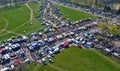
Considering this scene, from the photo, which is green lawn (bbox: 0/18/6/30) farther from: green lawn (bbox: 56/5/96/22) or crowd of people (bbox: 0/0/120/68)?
green lawn (bbox: 56/5/96/22)

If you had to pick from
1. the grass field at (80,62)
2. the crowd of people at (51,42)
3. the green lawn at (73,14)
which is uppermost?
the green lawn at (73,14)

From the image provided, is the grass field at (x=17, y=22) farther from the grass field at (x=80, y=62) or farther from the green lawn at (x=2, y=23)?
the grass field at (x=80, y=62)

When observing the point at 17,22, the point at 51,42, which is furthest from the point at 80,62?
the point at 17,22

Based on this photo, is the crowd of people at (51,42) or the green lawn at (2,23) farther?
the green lawn at (2,23)

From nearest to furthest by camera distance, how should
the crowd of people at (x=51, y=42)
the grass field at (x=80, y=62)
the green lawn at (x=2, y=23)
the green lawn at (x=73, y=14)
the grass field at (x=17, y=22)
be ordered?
1. the grass field at (x=80, y=62)
2. the crowd of people at (x=51, y=42)
3. the grass field at (x=17, y=22)
4. the green lawn at (x=2, y=23)
5. the green lawn at (x=73, y=14)

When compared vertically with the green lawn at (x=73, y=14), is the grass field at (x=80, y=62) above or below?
below

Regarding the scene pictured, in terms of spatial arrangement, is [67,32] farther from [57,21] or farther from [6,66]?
[6,66]

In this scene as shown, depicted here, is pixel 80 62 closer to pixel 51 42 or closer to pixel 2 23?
pixel 51 42

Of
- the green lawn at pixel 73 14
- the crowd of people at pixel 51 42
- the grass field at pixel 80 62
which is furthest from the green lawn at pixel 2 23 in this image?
the grass field at pixel 80 62

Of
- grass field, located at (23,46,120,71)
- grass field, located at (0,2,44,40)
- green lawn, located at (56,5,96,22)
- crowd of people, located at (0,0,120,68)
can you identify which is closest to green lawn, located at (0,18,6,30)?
grass field, located at (0,2,44,40)
